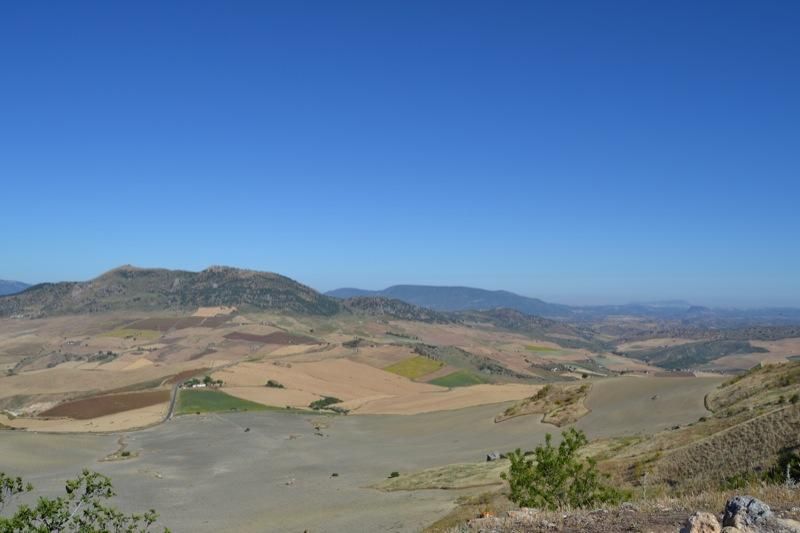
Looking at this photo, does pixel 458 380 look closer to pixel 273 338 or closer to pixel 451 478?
pixel 273 338

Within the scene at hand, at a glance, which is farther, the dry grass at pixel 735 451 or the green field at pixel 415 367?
the green field at pixel 415 367

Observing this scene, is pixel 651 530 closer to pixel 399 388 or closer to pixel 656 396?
pixel 656 396

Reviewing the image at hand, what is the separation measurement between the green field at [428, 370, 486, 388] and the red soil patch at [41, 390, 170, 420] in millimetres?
56017

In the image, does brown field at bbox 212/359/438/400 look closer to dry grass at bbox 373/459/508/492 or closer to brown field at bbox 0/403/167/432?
brown field at bbox 0/403/167/432

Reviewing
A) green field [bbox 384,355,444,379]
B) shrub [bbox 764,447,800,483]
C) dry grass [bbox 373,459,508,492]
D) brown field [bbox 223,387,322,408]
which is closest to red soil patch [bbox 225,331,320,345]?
green field [bbox 384,355,444,379]

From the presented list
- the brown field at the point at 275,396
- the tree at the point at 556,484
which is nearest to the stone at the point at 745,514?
the tree at the point at 556,484

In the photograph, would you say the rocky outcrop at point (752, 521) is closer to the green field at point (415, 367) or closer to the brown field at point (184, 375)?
the brown field at point (184, 375)

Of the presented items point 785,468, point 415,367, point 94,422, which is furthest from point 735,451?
point 415,367

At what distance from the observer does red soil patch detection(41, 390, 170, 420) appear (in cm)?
8562

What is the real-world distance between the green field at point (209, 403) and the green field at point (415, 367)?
158 ft

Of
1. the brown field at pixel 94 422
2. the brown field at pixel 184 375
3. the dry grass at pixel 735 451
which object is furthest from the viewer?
the brown field at pixel 184 375

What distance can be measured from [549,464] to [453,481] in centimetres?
1897

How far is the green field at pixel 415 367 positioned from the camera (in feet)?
456

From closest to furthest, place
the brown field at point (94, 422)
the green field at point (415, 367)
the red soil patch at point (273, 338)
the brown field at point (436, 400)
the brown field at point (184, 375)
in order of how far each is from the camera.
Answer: the brown field at point (94, 422)
the brown field at point (436, 400)
the brown field at point (184, 375)
the green field at point (415, 367)
the red soil patch at point (273, 338)
